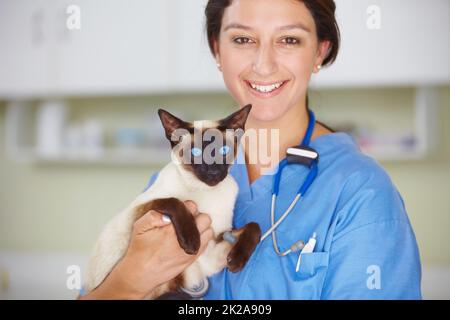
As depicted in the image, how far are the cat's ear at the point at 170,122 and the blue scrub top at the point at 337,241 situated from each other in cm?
19

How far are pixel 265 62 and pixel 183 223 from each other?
12.3 inches

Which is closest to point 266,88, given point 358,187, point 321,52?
point 321,52

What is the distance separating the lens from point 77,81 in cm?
158

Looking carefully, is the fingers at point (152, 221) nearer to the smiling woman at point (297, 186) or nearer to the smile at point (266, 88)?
the smiling woman at point (297, 186)

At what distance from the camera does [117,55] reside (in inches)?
58.5

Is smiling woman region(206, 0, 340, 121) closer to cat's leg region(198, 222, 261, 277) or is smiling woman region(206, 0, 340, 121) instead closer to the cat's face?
the cat's face

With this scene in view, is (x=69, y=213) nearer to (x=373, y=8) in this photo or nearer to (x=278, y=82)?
(x=278, y=82)

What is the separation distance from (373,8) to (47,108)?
129 cm

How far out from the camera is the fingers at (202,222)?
0.80 meters

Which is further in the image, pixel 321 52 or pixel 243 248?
pixel 321 52

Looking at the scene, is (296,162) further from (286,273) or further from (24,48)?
(24,48)

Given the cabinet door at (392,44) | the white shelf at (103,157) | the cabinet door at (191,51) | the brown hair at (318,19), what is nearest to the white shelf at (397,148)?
the white shelf at (103,157)

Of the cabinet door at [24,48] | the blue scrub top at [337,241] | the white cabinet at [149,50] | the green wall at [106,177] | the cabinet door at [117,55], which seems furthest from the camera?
the cabinet door at [24,48]
